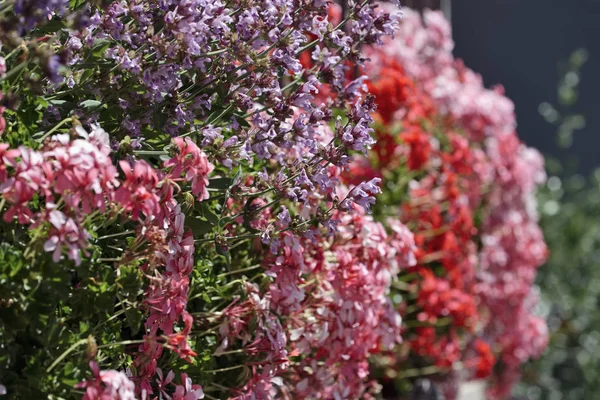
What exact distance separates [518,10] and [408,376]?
4.94 metres

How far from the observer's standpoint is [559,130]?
6754 mm

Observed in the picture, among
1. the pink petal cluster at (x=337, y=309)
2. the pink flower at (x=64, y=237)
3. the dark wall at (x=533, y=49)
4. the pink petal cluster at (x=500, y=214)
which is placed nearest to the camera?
the pink flower at (x=64, y=237)

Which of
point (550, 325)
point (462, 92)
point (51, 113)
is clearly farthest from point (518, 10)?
point (51, 113)

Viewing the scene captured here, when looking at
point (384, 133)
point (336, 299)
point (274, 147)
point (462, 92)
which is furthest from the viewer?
point (462, 92)

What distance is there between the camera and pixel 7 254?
4.27ft

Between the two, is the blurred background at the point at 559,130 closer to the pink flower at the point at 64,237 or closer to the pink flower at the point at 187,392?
the pink flower at the point at 187,392

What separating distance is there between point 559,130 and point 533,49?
4.50ft

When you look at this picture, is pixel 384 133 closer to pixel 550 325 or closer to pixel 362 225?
pixel 362 225

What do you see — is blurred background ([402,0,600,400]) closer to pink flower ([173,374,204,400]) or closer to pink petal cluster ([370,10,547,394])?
pink petal cluster ([370,10,547,394])

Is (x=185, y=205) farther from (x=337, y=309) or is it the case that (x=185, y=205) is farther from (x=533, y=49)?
(x=533, y=49)

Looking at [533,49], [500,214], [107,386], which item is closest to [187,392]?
A: [107,386]

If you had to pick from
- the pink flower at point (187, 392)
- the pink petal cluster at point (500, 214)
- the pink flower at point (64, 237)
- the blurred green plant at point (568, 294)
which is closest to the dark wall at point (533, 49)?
the blurred green plant at point (568, 294)

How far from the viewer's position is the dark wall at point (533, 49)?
7559 millimetres

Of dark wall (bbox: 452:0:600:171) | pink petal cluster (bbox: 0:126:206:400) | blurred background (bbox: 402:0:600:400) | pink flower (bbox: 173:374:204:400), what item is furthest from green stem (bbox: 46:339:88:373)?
dark wall (bbox: 452:0:600:171)
